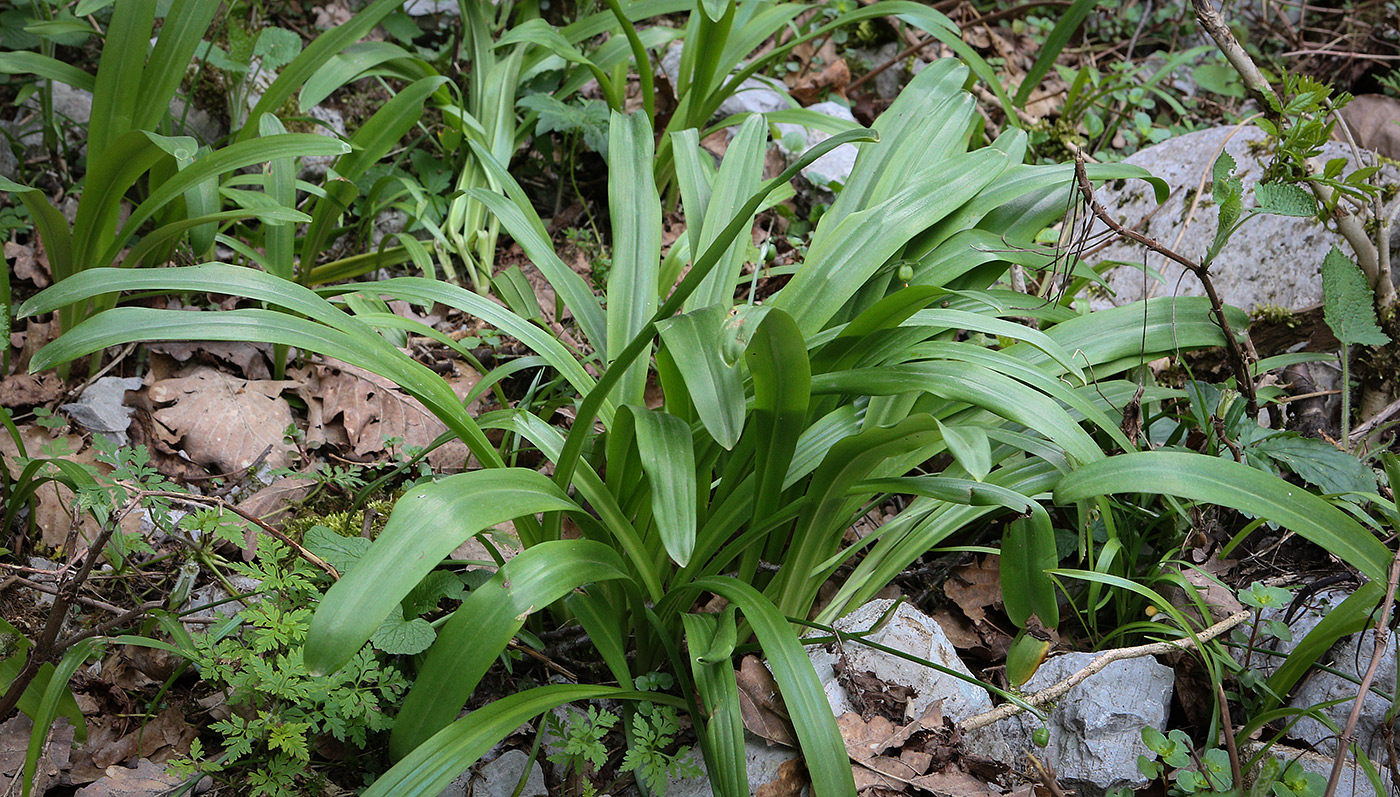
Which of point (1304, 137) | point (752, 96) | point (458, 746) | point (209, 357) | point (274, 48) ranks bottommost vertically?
point (458, 746)

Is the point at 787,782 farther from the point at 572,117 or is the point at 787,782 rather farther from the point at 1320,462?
the point at 572,117

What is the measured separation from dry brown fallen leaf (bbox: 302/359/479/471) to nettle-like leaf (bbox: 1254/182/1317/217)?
1.65 metres

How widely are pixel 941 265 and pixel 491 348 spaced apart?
1182mm

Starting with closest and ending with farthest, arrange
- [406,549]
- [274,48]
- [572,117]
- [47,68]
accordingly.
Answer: [406,549]
[47,68]
[274,48]
[572,117]

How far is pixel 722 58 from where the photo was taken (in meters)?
2.41

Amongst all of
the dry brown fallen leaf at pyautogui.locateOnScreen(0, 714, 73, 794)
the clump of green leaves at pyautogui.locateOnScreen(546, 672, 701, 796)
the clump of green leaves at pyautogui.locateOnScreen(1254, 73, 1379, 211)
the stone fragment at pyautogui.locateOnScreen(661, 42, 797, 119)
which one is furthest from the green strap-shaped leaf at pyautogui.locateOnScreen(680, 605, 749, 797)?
the stone fragment at pyautogui.locateOnScreen(661, 42, 797, 119)

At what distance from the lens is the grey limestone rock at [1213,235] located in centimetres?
203

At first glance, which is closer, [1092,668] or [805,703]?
[805,703]

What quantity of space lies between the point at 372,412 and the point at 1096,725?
5.31ft

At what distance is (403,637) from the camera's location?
123cm

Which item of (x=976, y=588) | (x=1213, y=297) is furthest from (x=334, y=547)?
(x=1213, y=297)

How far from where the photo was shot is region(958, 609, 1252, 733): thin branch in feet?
4.31

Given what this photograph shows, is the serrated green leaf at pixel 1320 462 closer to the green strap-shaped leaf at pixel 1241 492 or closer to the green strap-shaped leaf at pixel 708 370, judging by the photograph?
the green strap-shaped leaf at pixel 1241 492

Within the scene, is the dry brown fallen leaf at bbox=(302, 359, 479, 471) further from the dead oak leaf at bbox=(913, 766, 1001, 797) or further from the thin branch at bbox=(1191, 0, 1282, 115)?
the thin branch at bbox=(1191, 0, 1282, 115)
